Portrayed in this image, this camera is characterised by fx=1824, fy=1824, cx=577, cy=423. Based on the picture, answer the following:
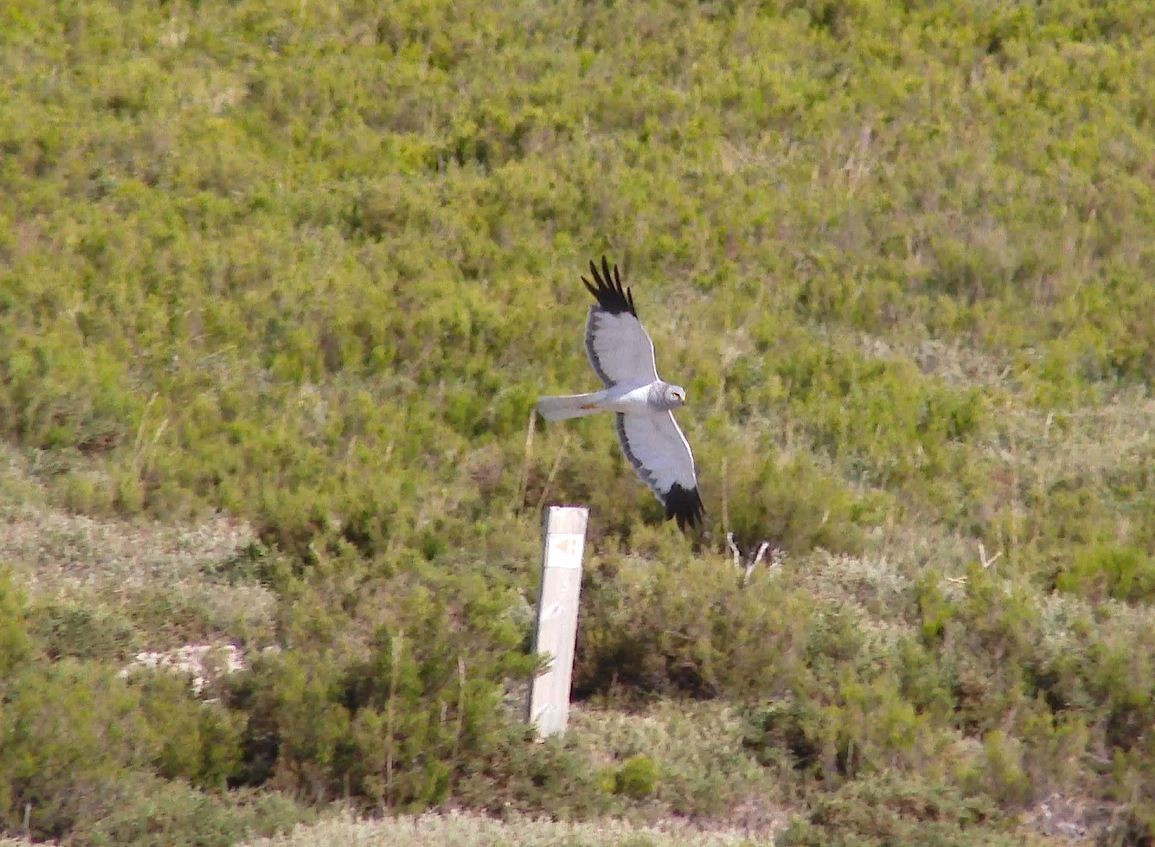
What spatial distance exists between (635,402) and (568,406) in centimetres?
31

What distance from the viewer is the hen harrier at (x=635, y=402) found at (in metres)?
8.30

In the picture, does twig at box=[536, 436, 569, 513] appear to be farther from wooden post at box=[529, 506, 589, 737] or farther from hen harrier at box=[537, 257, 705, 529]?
wooden post at box=[529, 506, 589, 737]

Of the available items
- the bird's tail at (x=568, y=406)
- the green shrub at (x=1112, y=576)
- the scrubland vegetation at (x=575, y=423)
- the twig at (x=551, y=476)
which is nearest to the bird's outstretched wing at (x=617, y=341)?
the bird's tail at (x=568, y=406)

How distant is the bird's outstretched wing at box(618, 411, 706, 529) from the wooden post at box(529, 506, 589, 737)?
4.35 ft

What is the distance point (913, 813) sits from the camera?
692cm

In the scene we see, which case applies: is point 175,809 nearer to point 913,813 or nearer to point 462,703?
point 462,703

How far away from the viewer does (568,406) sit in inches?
328

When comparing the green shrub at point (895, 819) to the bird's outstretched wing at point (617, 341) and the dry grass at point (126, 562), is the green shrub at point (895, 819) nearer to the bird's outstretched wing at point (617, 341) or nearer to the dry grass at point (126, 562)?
the bird's outstretched wing at point (617, 341)

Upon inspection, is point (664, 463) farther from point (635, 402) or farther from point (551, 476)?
point (551, 476)

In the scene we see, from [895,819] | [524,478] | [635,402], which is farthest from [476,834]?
[524,478]

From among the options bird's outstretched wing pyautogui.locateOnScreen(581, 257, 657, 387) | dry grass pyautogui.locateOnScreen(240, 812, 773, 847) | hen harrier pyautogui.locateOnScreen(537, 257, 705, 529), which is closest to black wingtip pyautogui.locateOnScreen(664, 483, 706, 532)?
hen harrier pyautogui.locateOnScreen(537, 257, 705, 529)

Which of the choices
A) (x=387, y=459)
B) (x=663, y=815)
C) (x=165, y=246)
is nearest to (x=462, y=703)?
(x=663, y=815)

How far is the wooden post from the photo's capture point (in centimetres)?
742

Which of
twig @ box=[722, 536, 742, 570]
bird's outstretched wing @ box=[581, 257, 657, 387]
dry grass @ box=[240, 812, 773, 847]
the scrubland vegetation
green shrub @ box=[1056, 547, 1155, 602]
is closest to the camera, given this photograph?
dry grass @ box=[240, 812, 773, 847]
